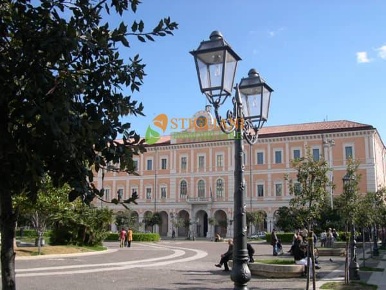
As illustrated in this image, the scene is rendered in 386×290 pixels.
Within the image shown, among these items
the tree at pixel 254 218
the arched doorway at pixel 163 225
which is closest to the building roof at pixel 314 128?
the tree at pixel 254 218

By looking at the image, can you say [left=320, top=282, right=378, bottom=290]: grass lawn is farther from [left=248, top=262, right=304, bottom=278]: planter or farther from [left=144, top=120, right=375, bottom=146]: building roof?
[left=144, top=120, right=375, bottom=146]: building roof

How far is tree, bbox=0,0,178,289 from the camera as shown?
3.06 m

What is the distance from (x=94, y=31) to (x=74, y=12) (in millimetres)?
219

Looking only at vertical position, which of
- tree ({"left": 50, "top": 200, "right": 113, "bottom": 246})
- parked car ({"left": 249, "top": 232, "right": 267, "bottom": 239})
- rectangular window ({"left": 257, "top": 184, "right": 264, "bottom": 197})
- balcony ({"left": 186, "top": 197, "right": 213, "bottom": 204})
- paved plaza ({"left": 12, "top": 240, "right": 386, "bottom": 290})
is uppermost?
rectangular window ({"left": 257, "top": 184, "right": 264, "bottom": 197})

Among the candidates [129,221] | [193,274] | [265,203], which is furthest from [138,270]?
[265,203]

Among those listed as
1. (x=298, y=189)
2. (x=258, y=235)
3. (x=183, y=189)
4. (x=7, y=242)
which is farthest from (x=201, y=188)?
(x=7, y=242)

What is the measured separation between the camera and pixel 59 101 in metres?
3.00

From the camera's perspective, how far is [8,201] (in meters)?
3.47

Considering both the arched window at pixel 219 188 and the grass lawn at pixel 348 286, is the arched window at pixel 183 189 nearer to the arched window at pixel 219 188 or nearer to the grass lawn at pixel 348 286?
the arched window at pixel 219 188

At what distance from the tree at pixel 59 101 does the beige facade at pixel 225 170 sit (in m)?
49.8

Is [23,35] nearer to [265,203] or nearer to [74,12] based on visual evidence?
[74,12]

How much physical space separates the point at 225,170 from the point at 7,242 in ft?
196

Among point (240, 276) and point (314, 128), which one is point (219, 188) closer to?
point (314, 128)

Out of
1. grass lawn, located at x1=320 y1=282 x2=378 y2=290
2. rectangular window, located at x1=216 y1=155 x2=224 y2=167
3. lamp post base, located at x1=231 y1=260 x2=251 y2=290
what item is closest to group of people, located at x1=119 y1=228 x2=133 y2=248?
grass lawn, located at x1=320 y1=282 x2=378 y2=290
